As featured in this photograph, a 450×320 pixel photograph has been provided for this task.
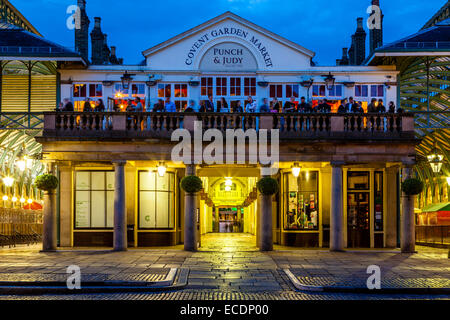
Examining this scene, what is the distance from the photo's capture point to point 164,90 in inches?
1138

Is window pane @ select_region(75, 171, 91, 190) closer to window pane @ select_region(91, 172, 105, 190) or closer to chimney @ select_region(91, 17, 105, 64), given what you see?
window pane @ select_region(91, 172, 105, 190)

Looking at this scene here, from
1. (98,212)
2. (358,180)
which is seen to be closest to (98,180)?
(98,212)

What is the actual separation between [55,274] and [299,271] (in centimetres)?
639

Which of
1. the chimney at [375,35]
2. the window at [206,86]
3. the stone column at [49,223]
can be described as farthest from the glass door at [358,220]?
the stone column at [49,223]

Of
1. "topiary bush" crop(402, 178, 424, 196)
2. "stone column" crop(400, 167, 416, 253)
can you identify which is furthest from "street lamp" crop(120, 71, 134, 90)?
"stone column" crop(400, 167, 416, 253)

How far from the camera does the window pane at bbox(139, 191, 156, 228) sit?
27.7 metres

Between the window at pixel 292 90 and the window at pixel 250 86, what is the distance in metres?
1.53

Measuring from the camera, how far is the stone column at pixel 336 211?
24.5 metres

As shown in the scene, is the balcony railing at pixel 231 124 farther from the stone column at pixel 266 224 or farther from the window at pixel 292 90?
the window at pixel 292 90

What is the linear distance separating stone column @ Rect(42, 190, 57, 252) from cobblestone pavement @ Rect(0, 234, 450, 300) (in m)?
0.79

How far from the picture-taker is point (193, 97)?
28.9 m

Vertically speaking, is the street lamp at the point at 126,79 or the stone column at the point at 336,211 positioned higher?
the street lamp at the point at 126,79

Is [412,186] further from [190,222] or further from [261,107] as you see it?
[190,222]

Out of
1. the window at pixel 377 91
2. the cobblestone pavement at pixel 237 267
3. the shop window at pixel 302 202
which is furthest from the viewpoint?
the window at pixel 377 91
